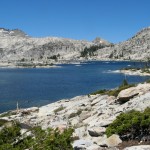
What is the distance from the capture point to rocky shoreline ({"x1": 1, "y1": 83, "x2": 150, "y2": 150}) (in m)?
28.5

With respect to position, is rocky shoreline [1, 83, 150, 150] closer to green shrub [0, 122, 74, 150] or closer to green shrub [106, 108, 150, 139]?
green shrub [106, 108, 150, 139]

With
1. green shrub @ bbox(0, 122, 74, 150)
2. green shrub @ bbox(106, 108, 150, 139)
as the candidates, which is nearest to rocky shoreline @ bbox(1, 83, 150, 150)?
green shrub @ bbox(106, 108, 150, 139)

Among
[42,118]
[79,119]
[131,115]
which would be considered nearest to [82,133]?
[131,115]

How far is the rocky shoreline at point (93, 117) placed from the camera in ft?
93.6

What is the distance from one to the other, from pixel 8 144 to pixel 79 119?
19.4 meters

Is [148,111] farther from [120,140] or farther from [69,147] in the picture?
[69,147]

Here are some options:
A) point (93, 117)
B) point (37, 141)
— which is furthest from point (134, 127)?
point (93, 117)

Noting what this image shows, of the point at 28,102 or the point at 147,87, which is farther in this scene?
the point at 28,102

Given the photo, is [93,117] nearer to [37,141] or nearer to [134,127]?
[134,127]

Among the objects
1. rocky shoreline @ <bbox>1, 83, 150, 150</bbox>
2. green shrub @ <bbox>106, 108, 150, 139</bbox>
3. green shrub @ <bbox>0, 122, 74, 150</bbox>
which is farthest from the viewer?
green shrub @ <bbox>106, 108, 150, 139</bbox>

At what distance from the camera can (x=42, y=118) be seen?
52.4 metres

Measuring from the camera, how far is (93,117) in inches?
1668

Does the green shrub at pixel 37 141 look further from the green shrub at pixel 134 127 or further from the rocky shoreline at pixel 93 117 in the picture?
the green shrub at pixel 134 127

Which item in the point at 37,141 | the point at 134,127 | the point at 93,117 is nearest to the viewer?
the point at 37,141
